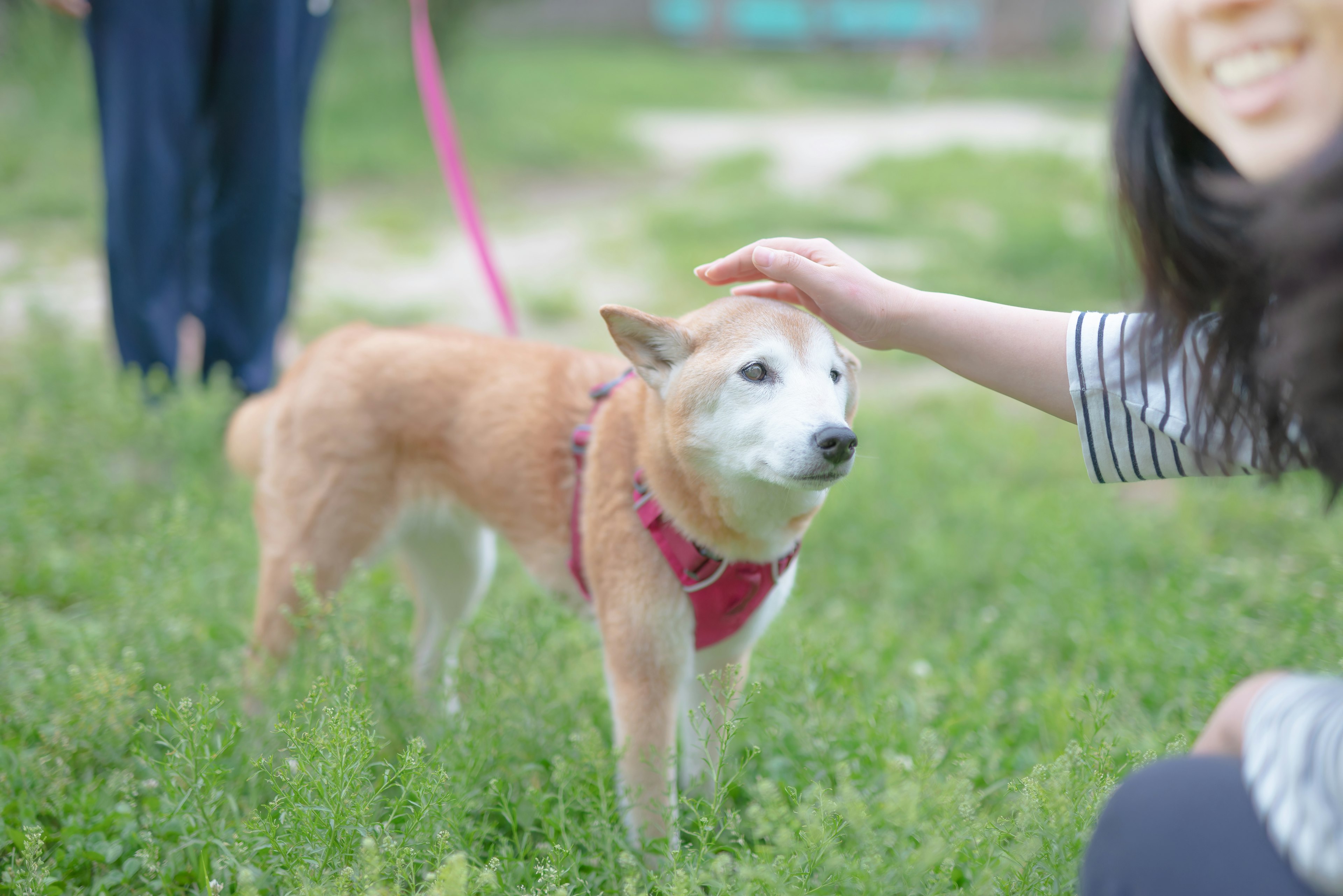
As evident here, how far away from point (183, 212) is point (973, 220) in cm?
612

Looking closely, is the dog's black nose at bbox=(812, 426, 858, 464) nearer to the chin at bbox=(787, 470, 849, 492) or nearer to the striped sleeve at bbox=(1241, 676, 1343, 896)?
the chin at bbox=(787, 470, 849, 492)

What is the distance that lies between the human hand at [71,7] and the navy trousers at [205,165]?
0.05m

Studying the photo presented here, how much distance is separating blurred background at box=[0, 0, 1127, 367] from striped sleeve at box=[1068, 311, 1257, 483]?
50cm

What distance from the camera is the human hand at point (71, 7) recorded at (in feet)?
10.7

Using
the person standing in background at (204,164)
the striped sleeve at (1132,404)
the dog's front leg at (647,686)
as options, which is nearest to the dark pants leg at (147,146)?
the person standing in background at (204,164)

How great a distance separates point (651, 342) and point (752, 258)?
294mm

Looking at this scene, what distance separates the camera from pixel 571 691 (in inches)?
102

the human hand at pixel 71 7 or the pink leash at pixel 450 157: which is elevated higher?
the human hand at pixel 71 7

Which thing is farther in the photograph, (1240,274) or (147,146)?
(147,146)

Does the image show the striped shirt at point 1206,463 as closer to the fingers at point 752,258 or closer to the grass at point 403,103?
the fingers at point 752,258

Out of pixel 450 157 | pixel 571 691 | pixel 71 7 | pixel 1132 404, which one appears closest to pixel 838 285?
pixel 1132 404

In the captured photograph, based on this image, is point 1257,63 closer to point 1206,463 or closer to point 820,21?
point 1206,463

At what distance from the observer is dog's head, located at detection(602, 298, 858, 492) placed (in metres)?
2.01

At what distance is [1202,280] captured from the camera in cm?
156
